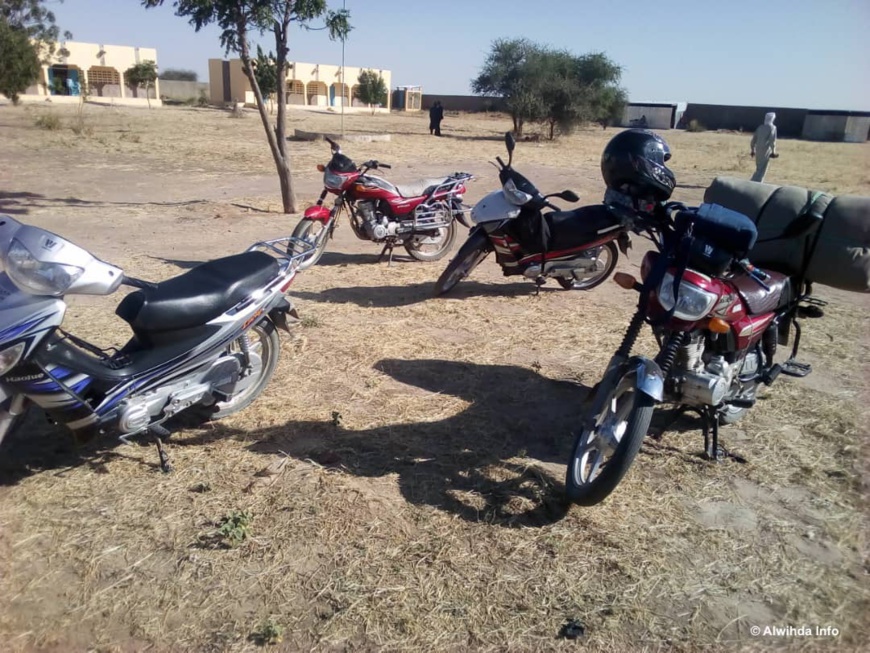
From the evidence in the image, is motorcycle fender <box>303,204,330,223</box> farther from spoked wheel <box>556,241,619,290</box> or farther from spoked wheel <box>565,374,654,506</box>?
spoked wheel <box>565,374,654,506</box>

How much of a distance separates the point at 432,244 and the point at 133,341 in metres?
5.18

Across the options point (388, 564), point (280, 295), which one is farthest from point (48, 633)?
point (280, 295)

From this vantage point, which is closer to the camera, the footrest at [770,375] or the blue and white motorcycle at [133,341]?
the blue and white motorcycle at [133,341]

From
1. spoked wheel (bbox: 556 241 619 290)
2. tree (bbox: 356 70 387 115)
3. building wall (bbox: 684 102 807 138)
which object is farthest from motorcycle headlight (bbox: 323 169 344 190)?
tree (bbox: 356 70 387 115)

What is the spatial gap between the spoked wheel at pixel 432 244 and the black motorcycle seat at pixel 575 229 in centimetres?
220

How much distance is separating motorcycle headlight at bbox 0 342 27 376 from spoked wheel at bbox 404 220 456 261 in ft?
17.9

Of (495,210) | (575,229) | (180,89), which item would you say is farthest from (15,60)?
(180,89)

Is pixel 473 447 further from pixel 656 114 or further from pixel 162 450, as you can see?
pixel 656 114

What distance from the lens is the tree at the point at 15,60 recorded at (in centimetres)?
2842

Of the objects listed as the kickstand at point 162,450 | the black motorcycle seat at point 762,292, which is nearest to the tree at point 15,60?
the kickstand at point 162,450

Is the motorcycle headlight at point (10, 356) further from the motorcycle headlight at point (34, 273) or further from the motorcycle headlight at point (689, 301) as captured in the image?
the motorcycle headlight at point (689, 301)

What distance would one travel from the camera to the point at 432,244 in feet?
27.5

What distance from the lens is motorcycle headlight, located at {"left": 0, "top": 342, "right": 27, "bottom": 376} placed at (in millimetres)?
2891

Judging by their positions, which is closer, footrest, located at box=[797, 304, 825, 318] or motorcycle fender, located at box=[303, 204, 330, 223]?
footrest, located at box=[797, 304, 825, 318]
